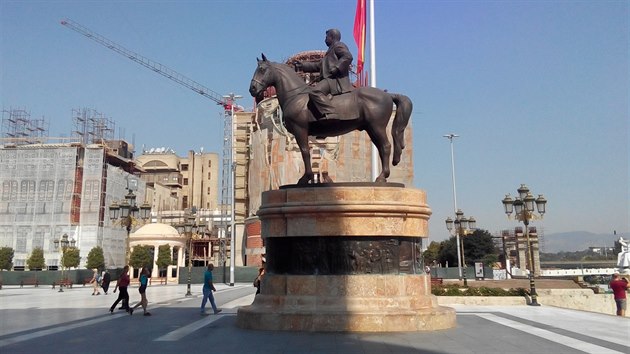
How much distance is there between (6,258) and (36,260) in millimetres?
3114

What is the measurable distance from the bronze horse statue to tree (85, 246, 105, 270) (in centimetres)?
5055

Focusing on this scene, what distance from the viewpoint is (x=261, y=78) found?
11.2 metres

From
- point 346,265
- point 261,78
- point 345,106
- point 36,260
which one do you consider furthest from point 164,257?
point 346,265

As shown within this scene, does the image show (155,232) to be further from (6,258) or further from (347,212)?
(347,212)

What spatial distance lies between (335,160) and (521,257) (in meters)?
28.7

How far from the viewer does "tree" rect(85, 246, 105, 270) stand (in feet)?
181

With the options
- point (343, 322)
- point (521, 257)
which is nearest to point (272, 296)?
point (343, 322)

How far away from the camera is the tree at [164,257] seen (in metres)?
59.2

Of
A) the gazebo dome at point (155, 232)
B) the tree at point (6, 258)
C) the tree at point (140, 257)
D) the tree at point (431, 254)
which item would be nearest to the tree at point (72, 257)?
the tree at point (140, 257)

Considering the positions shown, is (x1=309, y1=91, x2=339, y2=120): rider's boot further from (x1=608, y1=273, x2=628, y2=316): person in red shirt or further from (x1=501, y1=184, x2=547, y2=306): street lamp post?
(x1=501, y1=184, x2=547, y2=306): street lamp post

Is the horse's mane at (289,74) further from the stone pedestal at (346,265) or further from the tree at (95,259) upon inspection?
the tree at (95,259)

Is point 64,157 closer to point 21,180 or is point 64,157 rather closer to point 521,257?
point 21,180

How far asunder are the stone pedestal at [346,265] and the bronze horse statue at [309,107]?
48.1 inches

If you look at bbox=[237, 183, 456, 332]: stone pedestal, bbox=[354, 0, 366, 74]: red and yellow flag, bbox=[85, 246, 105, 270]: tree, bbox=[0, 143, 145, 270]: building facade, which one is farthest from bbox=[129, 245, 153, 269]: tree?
bbox=[237, 183, 456, 332]: stone pedestal
